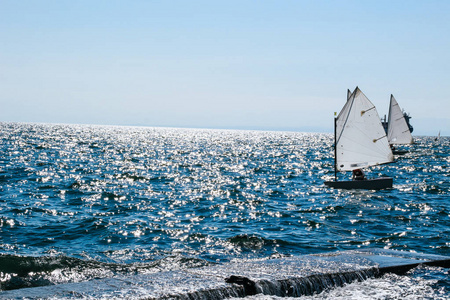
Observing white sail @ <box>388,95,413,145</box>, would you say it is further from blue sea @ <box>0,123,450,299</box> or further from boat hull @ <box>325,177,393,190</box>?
boat hull @ <box>325,177,393,190</box>

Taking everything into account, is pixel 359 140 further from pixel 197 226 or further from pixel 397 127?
pixel 397 127

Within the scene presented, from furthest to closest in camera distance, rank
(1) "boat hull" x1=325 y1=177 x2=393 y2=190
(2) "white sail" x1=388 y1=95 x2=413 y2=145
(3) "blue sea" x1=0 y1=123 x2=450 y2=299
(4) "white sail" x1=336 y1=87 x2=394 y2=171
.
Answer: (2) "white sail" x1=388 y1=95 x2=413 y2=145
(1) "boat hull" x1=325 y1=177 x2=393 y2=190
(4) "white sail" x1=336 y1=87 x2=394 y2=171
(3) "blue sea" x1=0 y1=123 x2=450 y2=299

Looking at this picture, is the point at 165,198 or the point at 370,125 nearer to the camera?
the point at 165,198

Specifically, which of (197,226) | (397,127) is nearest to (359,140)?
(197,226)

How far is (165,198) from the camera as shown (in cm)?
3002

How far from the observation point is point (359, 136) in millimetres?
36812

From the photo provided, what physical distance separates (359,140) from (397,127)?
155 ft

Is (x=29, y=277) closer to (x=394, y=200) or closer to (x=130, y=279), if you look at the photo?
(x=130, y=279)

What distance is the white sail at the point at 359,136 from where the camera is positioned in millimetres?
36188

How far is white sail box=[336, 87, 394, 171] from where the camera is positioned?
3619 cm

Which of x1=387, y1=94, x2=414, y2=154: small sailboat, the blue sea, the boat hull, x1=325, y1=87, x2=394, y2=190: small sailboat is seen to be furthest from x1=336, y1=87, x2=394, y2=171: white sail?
x1=387, y1=94, x2=414, y2=154: small sailboat

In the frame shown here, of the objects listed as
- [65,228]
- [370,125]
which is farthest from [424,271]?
[370,125]

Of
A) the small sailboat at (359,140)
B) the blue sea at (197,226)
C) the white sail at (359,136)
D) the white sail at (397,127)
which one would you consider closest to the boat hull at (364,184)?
the small sailboat at (359,140)

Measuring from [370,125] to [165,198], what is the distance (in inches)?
731
